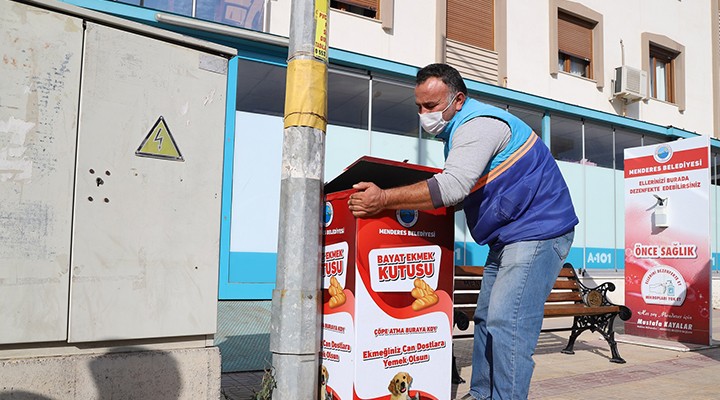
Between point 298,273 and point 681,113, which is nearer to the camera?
point 298,273

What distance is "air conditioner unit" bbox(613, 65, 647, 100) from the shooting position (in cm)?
1378

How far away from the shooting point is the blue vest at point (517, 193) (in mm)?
2975

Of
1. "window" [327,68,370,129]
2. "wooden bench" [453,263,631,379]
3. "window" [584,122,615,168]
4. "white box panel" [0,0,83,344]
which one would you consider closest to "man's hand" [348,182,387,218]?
"white box panel" [0,0,83,344]

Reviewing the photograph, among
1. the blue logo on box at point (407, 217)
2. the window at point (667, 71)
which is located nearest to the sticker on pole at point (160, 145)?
the blue logo on box at point (407, 217)

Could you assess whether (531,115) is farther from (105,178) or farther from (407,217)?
(105,178)

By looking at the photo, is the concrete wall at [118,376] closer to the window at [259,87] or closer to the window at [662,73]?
the window at [259,87]

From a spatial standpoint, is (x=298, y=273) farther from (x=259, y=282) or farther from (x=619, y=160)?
(x=619, y=160)

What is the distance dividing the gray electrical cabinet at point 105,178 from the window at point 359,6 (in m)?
7.46

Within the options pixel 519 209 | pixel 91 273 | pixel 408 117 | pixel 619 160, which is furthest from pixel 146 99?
pixel 619 160

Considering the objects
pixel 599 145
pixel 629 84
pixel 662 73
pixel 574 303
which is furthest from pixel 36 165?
pixel 662 73

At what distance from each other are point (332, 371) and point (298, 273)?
0.54 metres

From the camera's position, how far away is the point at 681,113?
1578cm

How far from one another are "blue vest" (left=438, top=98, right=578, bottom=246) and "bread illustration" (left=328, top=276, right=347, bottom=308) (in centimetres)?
77

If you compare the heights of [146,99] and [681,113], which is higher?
[681,113]
